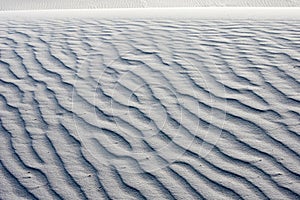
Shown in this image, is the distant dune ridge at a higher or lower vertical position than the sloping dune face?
higher

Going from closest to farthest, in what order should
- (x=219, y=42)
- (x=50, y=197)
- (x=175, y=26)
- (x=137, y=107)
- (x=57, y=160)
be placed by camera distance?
(x=50, y=197) < (x=57, y=160) < (x=137, y=107) < (x=219, y=42) < (x=175, y=26)

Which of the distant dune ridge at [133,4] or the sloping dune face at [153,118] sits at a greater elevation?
the distant dune ridge at [133,4]

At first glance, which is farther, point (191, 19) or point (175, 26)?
point (191, 19)

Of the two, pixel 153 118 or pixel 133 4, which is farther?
pixel 133 4

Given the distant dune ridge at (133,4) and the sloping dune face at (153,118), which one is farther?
the distant dune ridge at (133,4)

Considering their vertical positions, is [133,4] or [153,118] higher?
[133,4]

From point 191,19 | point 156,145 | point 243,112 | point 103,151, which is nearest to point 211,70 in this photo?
point 243,112

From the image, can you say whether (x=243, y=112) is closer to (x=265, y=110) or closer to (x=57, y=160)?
(x=265, y=110)

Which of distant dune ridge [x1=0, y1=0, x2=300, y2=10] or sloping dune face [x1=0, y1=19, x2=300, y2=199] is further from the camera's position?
distant dune ridge [x1=0, y1=0, x2=300, y2=10]
